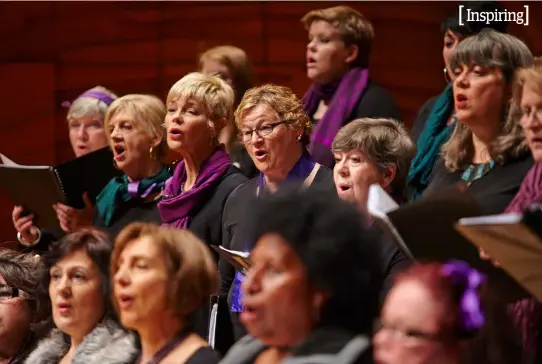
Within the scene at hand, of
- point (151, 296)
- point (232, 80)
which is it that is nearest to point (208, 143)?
point (232, 80)

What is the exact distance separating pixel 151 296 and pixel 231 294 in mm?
858

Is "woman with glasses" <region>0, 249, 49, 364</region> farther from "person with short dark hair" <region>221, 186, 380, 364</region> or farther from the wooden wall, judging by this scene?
the wooden wall

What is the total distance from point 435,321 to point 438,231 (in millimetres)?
505

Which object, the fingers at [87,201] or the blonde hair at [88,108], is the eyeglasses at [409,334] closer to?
the fingers at [87,201]

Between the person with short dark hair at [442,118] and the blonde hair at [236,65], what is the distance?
0.73m

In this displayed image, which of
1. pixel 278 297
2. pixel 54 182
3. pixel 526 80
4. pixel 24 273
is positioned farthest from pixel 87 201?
pixel 278 297

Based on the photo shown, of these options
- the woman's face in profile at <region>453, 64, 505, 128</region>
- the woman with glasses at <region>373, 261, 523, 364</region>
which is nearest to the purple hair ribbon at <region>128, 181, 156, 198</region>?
the woman's face in profile at <region>453, 64, 505, 128</region>

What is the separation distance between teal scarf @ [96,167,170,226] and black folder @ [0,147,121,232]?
136 mm

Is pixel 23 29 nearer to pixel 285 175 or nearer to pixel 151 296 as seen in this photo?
pixel 285 175

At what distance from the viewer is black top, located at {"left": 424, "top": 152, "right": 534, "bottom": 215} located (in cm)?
321

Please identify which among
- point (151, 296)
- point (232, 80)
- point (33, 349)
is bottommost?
point (33, 349)

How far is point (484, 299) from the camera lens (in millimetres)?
2510

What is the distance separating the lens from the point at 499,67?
3.43 m

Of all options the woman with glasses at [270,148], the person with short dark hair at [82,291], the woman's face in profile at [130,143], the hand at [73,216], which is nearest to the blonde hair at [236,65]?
the woman's face in profile at [130,143]
